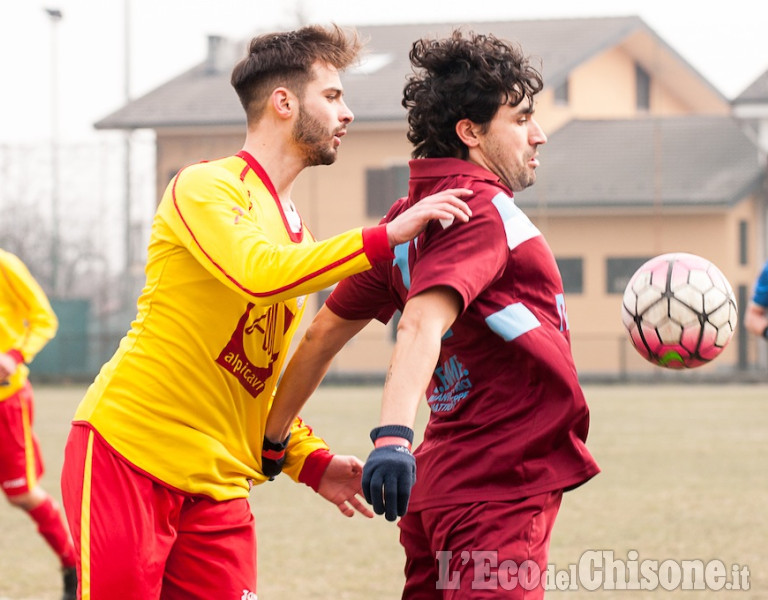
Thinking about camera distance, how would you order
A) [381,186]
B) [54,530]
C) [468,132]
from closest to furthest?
1. [468,132]
2. [54,530]
3. [381,186]

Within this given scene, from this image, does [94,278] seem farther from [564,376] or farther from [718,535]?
[564,376]

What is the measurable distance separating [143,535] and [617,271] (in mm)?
25212

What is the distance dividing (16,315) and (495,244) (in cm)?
511

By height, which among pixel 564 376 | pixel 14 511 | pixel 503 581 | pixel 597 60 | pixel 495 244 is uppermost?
pixel 597 60

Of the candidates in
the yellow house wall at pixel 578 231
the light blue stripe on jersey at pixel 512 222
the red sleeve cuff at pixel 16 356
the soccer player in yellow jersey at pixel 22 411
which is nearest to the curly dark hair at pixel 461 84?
the light blue stripe on jersey at pixel 512 222

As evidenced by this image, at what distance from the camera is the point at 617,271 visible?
2809cm

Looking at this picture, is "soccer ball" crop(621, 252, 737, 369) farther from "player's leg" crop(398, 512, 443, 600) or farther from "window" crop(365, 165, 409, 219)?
"window" crop(365, 165, 409, 219)

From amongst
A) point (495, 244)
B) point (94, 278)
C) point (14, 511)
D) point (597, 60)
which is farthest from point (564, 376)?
point (597, 60)

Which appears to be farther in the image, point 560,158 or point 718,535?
point 560,158

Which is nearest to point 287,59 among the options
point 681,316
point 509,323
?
point 509,323

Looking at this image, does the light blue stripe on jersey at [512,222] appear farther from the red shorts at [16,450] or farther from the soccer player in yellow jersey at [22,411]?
the red shorts at [16,450]

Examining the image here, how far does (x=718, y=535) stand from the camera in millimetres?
8164

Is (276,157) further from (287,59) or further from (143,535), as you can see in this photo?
(143,535)

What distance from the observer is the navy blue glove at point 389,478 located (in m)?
2.91
